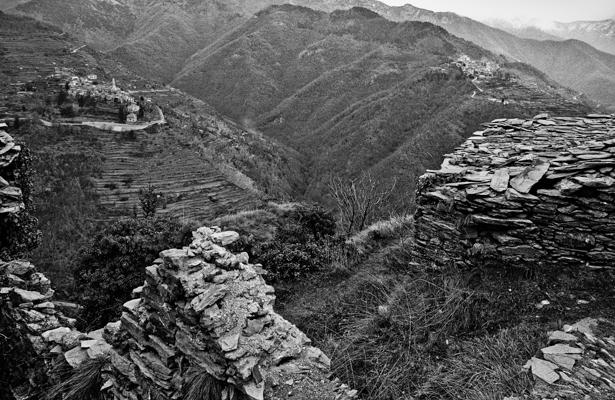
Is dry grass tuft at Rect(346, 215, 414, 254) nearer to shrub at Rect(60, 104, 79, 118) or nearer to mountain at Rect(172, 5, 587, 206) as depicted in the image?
mountain at Rect(172, 5, 587, 206)

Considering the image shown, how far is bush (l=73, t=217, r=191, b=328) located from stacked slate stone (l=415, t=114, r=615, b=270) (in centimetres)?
784

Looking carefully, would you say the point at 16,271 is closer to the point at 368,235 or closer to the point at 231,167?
the point at 368,235

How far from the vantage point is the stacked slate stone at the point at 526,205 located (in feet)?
18.1

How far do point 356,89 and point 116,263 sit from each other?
82274 mm

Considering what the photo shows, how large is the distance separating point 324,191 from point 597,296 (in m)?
45.3

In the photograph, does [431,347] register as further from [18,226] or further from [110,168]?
[110,168]

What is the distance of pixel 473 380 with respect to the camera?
4617 millimetres

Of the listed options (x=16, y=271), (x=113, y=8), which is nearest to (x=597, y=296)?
(x=16, y=271)

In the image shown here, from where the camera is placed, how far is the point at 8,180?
877cm

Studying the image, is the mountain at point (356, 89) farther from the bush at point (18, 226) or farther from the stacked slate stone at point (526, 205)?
the bush at point (18, 226)

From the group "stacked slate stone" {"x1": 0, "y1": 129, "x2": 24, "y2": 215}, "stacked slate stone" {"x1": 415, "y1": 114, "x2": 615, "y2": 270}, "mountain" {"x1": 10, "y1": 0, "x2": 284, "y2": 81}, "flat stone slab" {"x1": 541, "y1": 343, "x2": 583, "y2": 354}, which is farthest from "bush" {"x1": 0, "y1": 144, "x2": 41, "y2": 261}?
"mountain" {"x1": 10, "y1": 0, "x2": 284, "y2": 81}

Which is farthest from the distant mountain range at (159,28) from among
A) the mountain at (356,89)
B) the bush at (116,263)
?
Answer: the bush at (116,263)

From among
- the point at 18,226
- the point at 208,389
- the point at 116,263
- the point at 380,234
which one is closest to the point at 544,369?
the point at 208,389

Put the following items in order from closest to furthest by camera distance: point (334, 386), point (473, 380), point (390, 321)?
point (473, 380) < point (334, 386) < point (390, 321)
